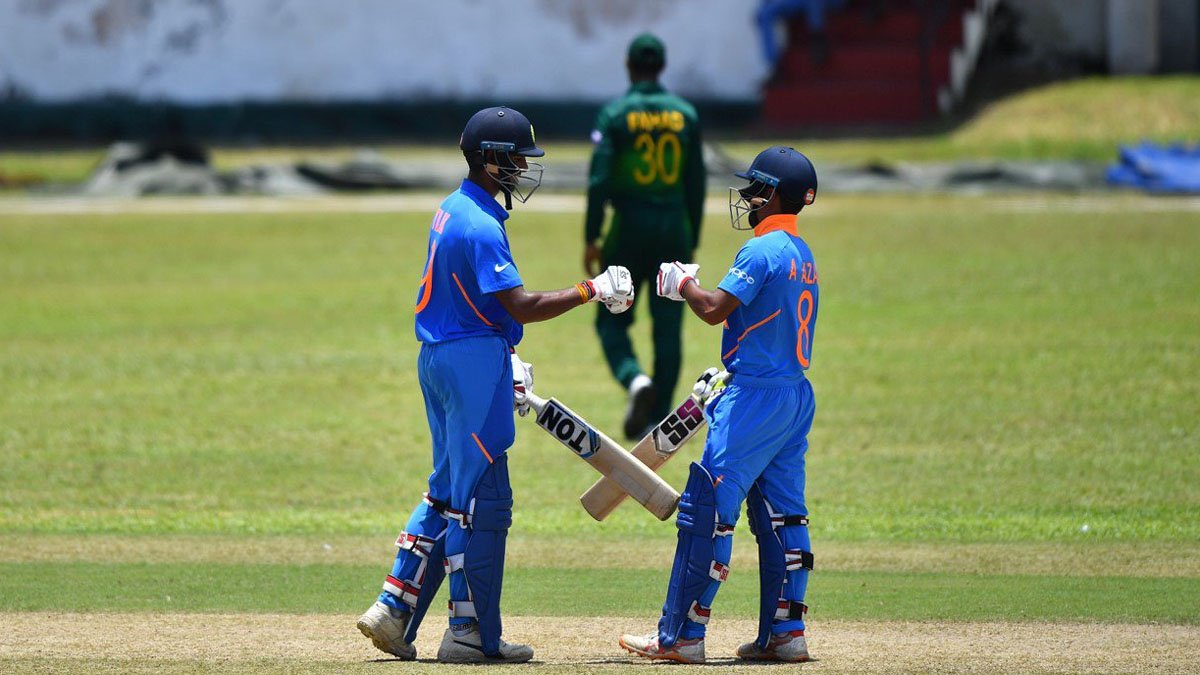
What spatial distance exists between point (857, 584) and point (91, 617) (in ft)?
11.7

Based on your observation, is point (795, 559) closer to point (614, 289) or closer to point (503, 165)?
point (614, 289)

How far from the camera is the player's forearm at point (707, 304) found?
6.64 m

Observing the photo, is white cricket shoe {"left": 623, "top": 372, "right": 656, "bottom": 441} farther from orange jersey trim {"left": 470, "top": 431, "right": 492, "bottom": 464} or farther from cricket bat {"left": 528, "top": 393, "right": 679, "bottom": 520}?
orange jersey trim {"left": 470, "top": 431, "right": 492, "bottom": 464}

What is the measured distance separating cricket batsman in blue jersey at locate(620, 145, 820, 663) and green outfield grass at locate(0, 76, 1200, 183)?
20.5m

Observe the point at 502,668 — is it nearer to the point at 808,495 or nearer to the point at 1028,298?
the point at 808,495

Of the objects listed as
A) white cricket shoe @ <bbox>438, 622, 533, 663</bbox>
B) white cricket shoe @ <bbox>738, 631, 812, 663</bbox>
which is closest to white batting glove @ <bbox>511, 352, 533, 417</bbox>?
white cricket shoe @ <bbox>438, 622, 533, 663</bbox>

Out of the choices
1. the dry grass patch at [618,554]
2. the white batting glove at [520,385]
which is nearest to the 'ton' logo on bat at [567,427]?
the white batting glove at [520,385]

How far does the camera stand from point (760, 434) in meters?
6.68

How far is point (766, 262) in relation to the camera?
6715 millimetres

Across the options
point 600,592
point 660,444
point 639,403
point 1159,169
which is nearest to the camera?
point 660,444

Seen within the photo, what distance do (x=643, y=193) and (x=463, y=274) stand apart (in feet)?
16.7

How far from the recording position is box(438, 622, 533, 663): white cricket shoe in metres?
6.71

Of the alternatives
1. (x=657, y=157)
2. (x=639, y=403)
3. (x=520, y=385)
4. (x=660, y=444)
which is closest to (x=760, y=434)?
(x=660, y=444)

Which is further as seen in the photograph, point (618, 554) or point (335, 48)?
point (335, 48)
